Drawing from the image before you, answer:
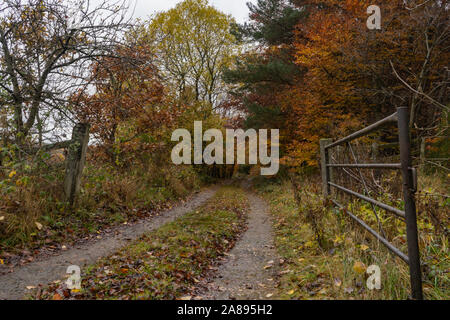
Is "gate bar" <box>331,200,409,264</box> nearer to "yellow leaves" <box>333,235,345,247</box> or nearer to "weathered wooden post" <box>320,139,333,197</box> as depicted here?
"yellow leaves" <box>333,235,345,247</box>

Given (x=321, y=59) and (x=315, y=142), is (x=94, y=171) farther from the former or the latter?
(x=321, y=59)

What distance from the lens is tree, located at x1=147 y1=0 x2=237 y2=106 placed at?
19.4 meters

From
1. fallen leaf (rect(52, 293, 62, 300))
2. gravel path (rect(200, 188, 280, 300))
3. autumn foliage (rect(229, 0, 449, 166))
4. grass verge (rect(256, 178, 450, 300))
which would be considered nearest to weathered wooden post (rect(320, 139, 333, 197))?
grass verge (rect(256, 178, 450, 300))

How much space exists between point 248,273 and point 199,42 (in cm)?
1910

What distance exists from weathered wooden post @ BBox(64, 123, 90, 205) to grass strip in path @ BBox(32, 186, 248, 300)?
2130 millimetres

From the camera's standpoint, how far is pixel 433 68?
10.2 metres

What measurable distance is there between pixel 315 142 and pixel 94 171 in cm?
887

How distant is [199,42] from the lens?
19.8m

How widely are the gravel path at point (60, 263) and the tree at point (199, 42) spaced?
14.4 meters

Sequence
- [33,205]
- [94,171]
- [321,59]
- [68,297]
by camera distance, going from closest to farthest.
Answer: [68,297] < [33,205] < [94,171] < [321,59]

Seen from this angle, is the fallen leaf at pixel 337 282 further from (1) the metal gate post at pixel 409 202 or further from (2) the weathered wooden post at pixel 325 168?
(2) the weathered wooden post at pixel 325 168

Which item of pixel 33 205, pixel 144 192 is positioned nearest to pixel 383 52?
pixel 144 192

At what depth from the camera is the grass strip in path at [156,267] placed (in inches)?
118

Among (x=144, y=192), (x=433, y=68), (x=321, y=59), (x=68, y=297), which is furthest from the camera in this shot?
(x=321, y=59)
